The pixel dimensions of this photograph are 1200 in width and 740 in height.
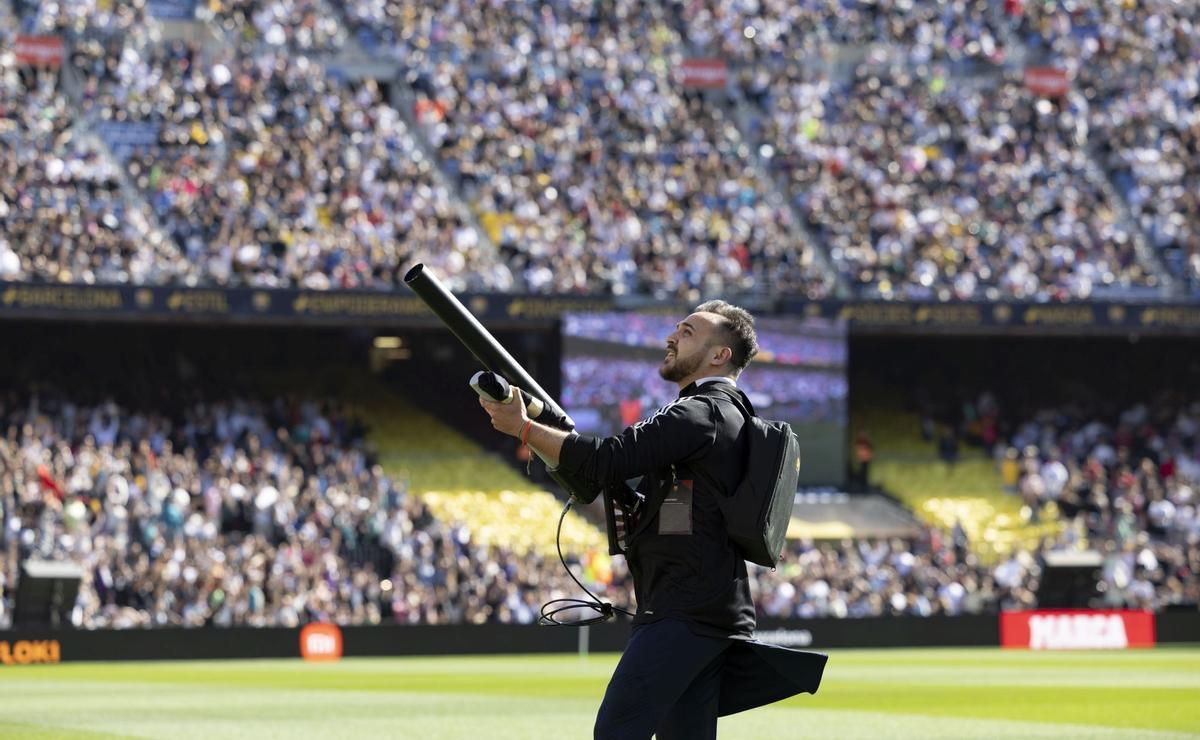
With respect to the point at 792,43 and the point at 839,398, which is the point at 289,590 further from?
the point at 792,43

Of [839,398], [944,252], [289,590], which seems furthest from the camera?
[944,252]

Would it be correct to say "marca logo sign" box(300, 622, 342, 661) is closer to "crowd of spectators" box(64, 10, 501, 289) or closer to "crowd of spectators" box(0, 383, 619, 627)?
"crowd of spectators" box(0, 383, 619, 627)

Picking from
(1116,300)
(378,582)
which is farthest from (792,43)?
(378,582)

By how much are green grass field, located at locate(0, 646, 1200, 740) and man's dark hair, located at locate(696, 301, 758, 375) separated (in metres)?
9.00

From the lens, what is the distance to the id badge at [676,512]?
688 centimetres

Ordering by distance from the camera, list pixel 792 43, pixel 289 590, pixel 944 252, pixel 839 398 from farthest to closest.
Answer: pixel 792 43 < pixel 944 252 < pixel 839 398 < pixel 289 590

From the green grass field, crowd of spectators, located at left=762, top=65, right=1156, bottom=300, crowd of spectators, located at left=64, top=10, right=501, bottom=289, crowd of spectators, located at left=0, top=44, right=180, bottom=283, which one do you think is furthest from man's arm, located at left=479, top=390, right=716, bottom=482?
crowd of spectators, located at left=762, top=65, right=1156, bottom=300

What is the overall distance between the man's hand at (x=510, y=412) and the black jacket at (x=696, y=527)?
1.10 ft

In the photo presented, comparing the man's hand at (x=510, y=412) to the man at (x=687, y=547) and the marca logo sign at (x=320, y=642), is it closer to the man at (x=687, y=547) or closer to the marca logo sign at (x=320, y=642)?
the man at (x=687, y=547)

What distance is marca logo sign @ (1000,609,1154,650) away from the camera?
37.6 meters

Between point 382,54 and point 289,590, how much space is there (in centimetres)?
1527

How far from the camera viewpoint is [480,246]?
4159 centimetres

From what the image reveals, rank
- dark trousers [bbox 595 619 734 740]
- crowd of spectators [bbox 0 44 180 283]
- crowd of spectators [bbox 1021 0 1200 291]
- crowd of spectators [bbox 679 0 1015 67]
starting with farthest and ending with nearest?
crowd of spectators [bbox 679 0 1015 67], crowd of spectators [bbox 1021 0 1200 291], crowd of spectators [bbox 0 44 180 283], dark trousers [bbox 595 619 734 740]

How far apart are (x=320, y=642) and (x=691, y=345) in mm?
27069
